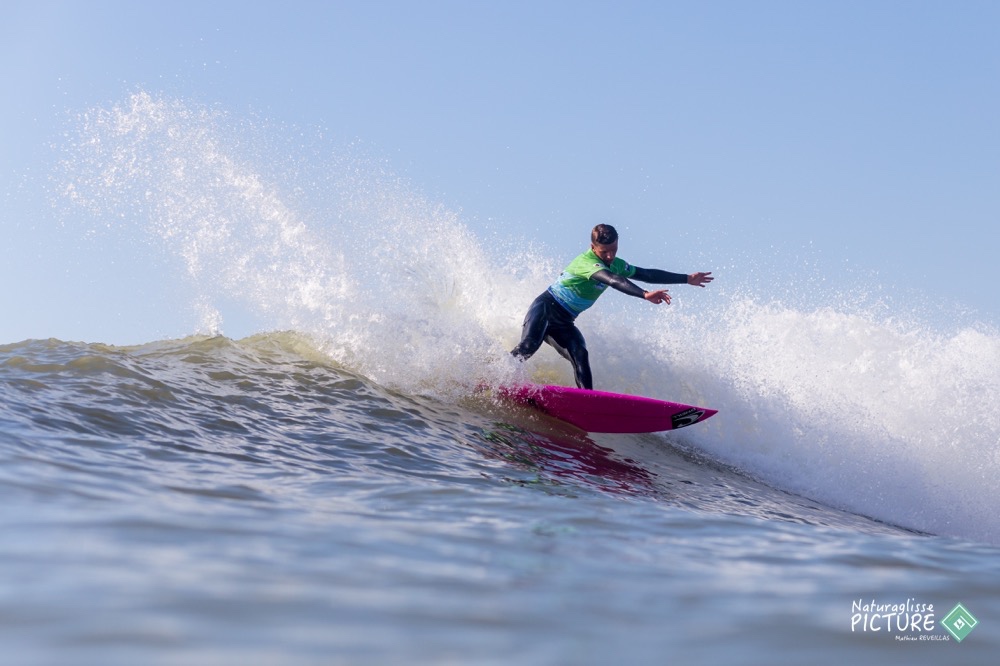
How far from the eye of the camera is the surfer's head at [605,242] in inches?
340

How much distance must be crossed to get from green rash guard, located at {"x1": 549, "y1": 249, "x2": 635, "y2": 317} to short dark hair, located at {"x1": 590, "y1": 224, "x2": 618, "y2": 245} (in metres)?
0.19

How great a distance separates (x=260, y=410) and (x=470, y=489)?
317 cm

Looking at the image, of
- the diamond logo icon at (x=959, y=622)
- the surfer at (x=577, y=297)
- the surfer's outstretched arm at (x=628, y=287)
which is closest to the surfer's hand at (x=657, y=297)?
the surfer's outstretched arm at (x=628, y=287)

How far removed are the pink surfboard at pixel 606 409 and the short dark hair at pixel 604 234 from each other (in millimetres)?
1607

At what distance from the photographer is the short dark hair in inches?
339

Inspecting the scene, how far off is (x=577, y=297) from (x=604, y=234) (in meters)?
0.78

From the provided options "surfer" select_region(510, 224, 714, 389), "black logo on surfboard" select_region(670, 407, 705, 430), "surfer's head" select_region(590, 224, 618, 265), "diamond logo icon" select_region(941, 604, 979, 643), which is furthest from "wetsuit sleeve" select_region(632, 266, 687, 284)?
"diamond logo icon" select_region(941, 604, 979, 643)

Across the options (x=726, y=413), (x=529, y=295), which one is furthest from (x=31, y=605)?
(x=529, y=295)

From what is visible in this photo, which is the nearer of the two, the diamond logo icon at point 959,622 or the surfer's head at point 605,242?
the diamond logo icon at point 959,622

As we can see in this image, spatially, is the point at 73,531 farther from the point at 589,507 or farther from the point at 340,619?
the point at 589,507

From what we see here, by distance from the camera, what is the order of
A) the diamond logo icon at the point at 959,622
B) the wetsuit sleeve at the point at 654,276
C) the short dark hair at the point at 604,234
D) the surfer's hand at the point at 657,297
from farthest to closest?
the wetsuit sleeve at the point at 654,276, the short dark hair at the point at 604,234, the surfer's hand at the point at 657,297, the diamond logo icon at the point at 959,622

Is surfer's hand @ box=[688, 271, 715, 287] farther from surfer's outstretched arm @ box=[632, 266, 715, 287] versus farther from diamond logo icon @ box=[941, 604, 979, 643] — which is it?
diamond logo icon @ box=[941, 604, 979, 643]

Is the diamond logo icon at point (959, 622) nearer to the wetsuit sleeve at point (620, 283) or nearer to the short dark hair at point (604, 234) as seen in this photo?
the wetsuit sleeve at point (620, 283)

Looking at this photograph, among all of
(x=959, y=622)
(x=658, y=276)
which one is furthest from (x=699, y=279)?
(x=959, y=622)
